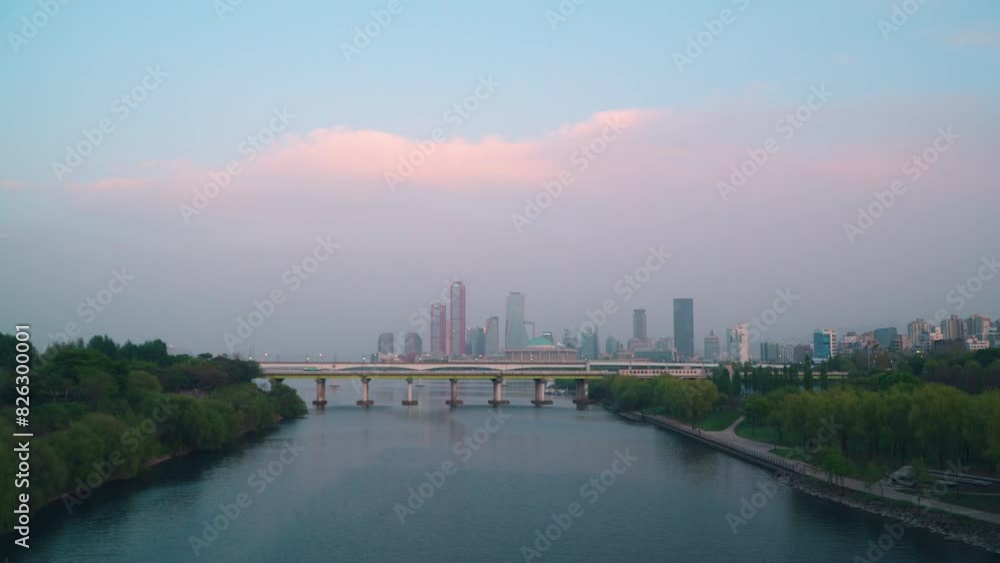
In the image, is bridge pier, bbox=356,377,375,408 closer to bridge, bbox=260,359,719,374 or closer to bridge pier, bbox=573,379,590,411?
bridge, bbox=260,359,719,374

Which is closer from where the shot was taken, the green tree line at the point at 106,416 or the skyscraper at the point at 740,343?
the green tree line at the point at 106,416

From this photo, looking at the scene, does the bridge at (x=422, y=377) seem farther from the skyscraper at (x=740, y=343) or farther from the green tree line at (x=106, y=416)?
the skyscraper at (x=740, y=343)

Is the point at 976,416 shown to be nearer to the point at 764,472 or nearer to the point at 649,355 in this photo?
the point at 764,472

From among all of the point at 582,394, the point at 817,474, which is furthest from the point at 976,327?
the point at 817,474

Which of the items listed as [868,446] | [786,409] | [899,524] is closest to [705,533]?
[899,524]

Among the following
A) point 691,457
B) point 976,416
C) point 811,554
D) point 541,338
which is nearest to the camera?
point 811,554

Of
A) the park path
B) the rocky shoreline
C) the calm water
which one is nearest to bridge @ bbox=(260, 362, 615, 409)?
the park path

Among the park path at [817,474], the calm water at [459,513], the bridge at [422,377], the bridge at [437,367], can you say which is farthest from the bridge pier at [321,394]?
the park path at [817,474]
